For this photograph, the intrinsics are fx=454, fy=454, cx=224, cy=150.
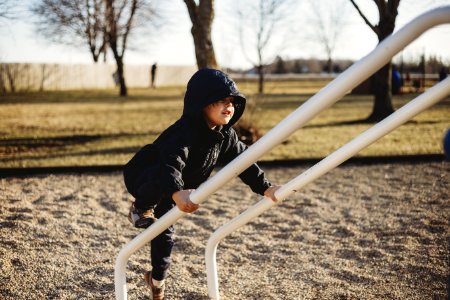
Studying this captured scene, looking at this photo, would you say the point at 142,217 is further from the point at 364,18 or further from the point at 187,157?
the point at 364,18

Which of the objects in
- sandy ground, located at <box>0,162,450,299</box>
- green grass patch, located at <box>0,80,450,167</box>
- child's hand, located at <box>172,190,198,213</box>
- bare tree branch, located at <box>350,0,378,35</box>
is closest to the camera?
child's hand, located at <box>172,190,198,213</box>

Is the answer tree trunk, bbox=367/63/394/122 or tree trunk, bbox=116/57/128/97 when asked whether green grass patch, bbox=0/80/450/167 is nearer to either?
tree trunk, bbox=367/63/394/122

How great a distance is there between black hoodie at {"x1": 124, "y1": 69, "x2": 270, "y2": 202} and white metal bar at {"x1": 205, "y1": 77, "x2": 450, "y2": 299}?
320 millimetres

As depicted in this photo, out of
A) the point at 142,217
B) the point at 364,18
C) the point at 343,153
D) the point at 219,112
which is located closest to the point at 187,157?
the point at 219,112

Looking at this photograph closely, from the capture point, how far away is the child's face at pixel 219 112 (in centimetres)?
218

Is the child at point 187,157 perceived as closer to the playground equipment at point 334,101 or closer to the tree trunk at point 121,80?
the playground equipment at point 334,101

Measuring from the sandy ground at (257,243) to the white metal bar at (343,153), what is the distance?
1.04 ft

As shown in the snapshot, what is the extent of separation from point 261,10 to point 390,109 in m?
16.3

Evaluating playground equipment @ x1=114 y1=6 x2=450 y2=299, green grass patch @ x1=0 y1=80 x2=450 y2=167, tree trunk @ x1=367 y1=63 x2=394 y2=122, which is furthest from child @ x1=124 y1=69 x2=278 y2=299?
tree trunk @ x1=367 y1=63 x2=394 y2=122

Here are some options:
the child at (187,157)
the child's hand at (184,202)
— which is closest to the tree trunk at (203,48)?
the child at (187,157)

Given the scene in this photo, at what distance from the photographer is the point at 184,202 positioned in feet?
6.15

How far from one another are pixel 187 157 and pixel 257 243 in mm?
1520

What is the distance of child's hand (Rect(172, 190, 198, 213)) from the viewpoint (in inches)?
73.4

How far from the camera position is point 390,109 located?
1138 centimetres
